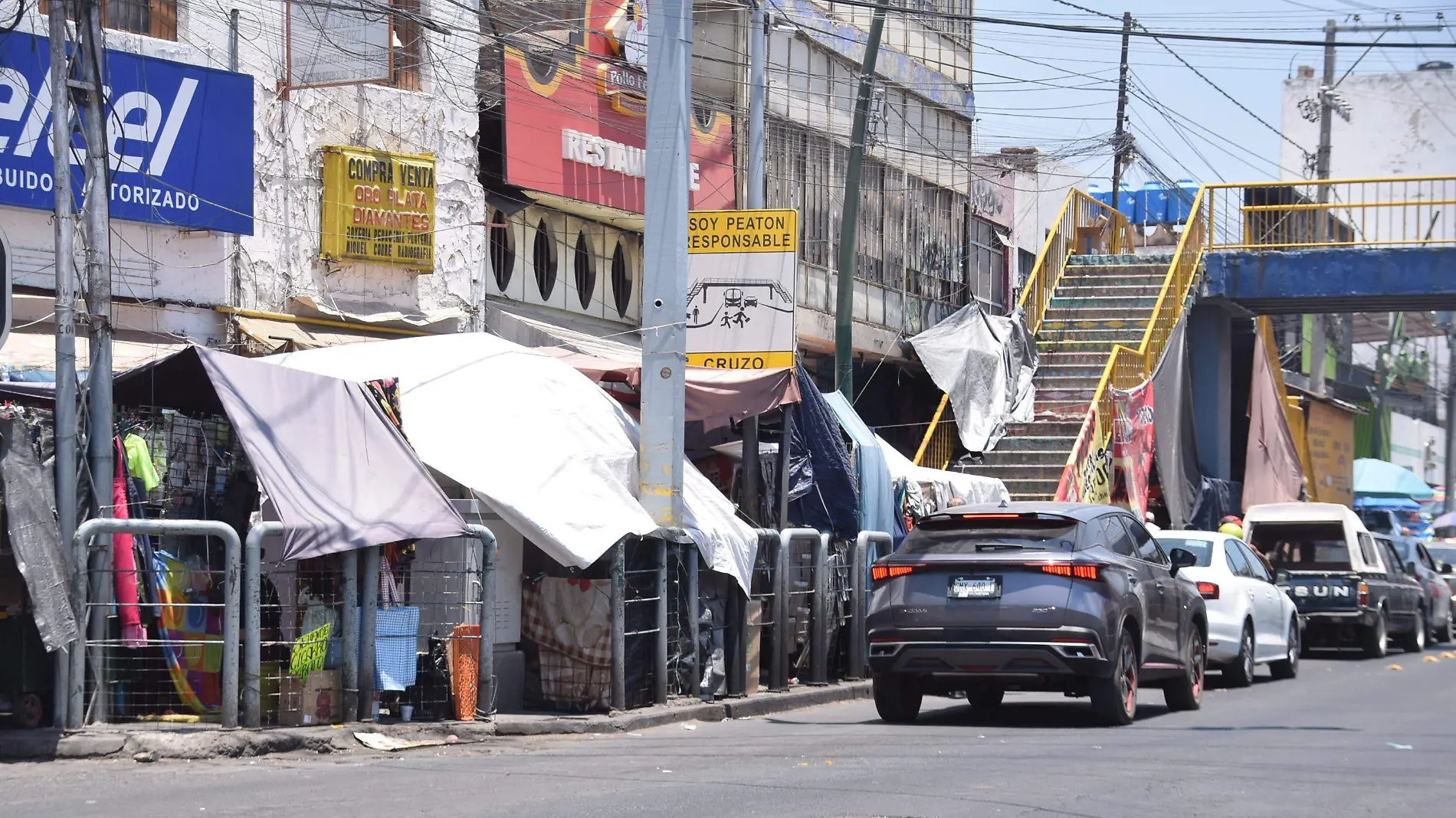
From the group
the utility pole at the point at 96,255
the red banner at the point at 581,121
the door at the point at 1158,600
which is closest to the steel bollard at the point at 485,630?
the utility pole at the point at 96,255

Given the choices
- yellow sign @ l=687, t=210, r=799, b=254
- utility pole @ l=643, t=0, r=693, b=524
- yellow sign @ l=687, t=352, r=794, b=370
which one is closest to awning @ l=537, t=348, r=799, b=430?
yellow sign @ l=687, t=352, r=794, b=370

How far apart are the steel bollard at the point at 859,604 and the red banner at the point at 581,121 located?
504 cm

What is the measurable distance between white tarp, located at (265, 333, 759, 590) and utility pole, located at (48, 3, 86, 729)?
2106mm

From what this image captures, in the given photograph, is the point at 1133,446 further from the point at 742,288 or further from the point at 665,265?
the point at 665,265

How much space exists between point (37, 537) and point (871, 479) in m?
9.56

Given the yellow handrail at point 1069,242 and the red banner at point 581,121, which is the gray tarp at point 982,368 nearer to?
the yellow handrail at point 1069,242

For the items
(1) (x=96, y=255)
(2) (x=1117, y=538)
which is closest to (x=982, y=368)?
(2) (x=1117, y=538)

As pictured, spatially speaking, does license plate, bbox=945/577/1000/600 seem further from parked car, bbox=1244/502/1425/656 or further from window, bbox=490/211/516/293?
parked car, bbox=1244/502/1425/656

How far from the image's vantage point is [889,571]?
41.8 feet

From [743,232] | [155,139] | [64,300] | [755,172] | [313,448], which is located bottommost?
[313,448]

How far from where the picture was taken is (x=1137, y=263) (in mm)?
30250

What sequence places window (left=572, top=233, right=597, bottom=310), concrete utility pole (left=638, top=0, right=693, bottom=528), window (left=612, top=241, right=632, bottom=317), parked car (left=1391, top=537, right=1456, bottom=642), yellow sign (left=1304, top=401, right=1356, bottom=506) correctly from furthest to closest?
yellow sign (left=1304, top=401, right=1356, bottom=506) → parked car (left=1391, top=537, right=1456, bottom=642) → window (left=612, top=241, right=632, bottom=317) → window (left=572, top=233, right=597, bottom=310) → concrete utility pole (left=638, top=0, right=693, bottom=528)

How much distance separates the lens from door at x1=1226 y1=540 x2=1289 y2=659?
58.1ft

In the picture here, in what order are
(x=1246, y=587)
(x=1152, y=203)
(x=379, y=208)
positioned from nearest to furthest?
(x=1246, y=587), (x=379, y=208), (x=1152, y=203)
